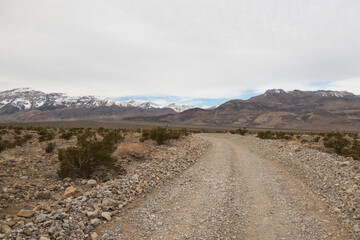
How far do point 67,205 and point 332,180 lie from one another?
9435mm

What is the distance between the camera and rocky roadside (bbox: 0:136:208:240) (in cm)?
455

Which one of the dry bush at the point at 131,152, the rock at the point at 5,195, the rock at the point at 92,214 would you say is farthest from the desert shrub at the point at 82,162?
the rock at the point at 92,214

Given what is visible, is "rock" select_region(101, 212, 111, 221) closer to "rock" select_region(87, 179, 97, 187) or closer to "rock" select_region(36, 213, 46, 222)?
"rock" select_region(36, 213, 46, 222)

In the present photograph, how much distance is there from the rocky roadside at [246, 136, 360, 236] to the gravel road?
33 cm

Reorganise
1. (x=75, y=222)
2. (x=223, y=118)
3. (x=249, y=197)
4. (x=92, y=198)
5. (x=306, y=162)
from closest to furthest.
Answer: (x=75, y=222)
(x=92, y=198)
(x=249, y=197)
(x=306, y=162)
(x=223, y=118)

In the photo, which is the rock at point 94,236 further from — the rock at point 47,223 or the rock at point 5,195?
the rock at point 5,195

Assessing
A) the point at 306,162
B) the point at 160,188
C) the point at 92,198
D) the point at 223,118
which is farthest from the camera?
the point at 223,118

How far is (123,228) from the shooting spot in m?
5.12

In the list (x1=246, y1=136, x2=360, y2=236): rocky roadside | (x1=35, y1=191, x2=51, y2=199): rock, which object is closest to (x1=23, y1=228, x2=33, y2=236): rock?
(x1=35, y1=191, x2=51, y2=199): rock

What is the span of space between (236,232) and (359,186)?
5259 millimetres

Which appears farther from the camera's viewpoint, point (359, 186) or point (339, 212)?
point (359, 186)

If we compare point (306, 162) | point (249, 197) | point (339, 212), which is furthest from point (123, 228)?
point (306, 162)

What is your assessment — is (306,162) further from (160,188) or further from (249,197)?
(160,188)

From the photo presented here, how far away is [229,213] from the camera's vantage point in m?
5.88
